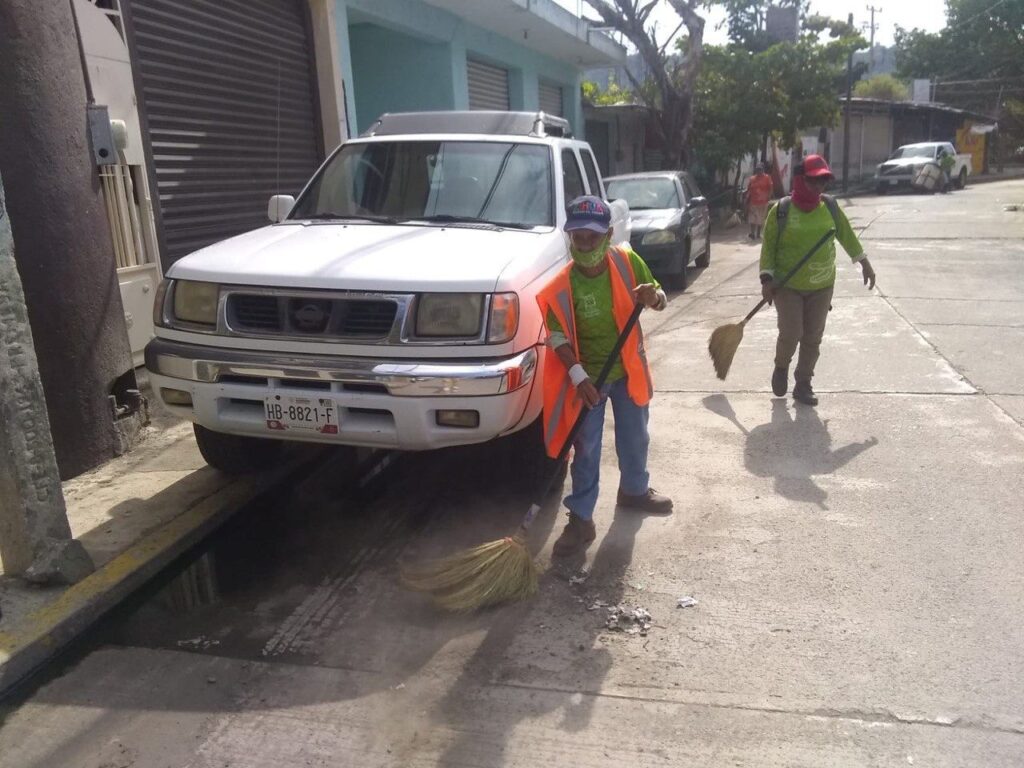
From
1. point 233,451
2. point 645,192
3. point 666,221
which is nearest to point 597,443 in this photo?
point 233,451

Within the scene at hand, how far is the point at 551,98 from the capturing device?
18.3m

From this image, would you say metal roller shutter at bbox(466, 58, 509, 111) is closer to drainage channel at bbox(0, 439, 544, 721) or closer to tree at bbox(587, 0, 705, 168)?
tree at bbox(587, 0, 705, 168)

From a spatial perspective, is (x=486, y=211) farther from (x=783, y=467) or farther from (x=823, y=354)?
(x=823, y=354)

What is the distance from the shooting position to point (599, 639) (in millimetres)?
3516

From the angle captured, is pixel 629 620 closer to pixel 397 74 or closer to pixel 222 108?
pixel 222 108

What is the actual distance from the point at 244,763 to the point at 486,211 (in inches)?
124

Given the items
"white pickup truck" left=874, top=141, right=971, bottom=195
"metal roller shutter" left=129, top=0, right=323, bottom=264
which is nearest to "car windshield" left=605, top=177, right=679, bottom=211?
"metal roller shutter" left=129, top=0, right=323, bottom=264

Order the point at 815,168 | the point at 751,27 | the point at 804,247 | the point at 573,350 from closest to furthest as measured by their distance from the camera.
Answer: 1. the point at 573,350
2. the point at 815,168
3. the point at 804,247
4. the point at 751,27

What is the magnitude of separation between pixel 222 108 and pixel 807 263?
16.1 ft

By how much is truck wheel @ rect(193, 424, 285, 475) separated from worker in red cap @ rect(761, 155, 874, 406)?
137 inches

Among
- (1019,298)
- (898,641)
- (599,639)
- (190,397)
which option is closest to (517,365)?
(599,639)

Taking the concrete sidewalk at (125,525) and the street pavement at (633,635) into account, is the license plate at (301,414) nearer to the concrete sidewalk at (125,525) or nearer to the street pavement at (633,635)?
the street pavement at (633,635)

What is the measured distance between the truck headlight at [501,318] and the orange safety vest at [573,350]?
5.3 inches

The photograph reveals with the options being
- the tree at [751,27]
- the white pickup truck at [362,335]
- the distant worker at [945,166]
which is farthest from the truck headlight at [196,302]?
the tree at [751,27]
